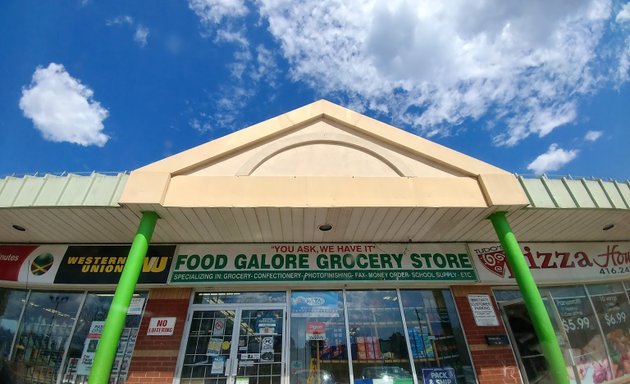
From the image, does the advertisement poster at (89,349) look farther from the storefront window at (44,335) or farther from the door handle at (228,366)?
the door handle at (228,366)

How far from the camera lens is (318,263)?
23.3 feet

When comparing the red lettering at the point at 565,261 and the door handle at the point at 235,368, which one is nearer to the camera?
the door handle at the point at 235,368

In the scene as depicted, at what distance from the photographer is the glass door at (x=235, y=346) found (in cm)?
643

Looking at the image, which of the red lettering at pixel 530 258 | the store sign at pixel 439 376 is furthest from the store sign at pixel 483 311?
the red lettering at pixel 530 258

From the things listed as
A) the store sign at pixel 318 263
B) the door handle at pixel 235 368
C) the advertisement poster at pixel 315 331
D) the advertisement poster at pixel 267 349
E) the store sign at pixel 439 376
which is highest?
the store sign at pixel 318 263

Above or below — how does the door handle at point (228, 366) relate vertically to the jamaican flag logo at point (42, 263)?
below

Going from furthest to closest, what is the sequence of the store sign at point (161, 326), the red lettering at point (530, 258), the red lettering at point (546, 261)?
the red lettering at point (546, 261)
the red lettering at point (530, 258)
the store sign at point (161, 326)

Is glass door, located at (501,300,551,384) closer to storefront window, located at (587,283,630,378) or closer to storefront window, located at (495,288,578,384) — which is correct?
storefront window, located at (495,288,578,384)

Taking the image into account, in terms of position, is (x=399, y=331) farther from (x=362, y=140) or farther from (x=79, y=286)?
(x=79, y=286)

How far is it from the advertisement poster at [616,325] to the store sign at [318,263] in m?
3.85

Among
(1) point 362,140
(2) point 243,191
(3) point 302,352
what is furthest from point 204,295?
(1) point 362,140

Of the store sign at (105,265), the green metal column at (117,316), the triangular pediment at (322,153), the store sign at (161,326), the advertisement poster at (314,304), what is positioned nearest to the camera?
the green metal column at (117,316)

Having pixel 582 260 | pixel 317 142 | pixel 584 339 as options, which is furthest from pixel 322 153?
pixel 584 339

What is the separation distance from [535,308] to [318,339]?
406 centimetres
